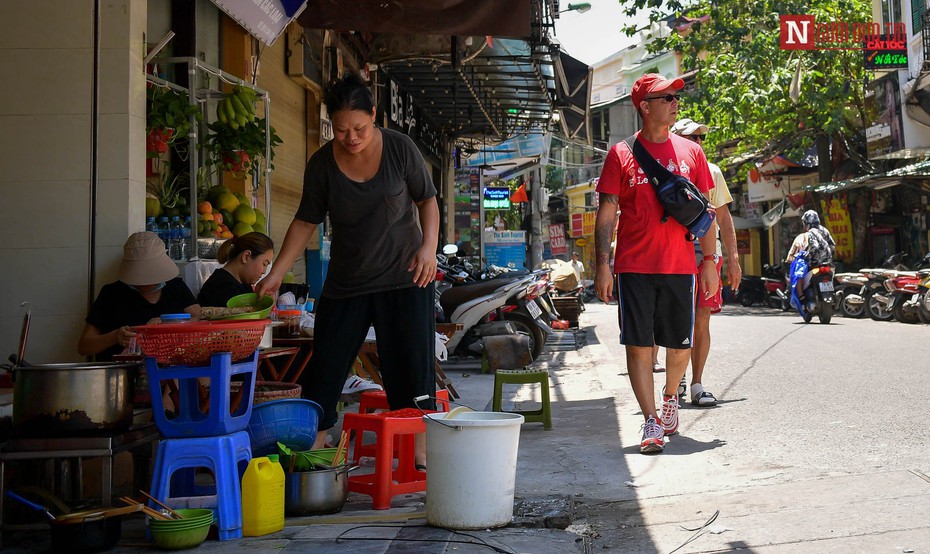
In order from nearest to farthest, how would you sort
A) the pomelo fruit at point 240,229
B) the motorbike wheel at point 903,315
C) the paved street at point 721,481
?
the paved street at point 721,481, the pomelo fruit at point 240,229, the motorbike wheel at point 903,315

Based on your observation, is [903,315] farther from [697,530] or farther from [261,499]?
[261,499]

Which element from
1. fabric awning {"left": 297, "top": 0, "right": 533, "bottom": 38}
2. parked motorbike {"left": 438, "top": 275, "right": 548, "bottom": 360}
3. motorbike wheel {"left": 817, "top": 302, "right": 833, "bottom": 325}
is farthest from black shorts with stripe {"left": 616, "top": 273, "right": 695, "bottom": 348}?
motorbike wheel {"left": 817, "top": 302, "right": 833, "bottom": 325}

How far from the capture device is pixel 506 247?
3016cm

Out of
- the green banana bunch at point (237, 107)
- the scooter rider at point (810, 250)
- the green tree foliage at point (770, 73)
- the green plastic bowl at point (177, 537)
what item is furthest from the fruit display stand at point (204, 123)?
the green tree foliage at point (770, 73)

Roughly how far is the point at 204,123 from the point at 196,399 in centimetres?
364

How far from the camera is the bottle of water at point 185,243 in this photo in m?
5.93

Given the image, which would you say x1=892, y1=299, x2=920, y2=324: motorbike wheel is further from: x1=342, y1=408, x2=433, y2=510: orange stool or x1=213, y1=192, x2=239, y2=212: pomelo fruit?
x1=342, y1=408, x2=433, y2=510: orange stool

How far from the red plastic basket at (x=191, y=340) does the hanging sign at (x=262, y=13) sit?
2956mm

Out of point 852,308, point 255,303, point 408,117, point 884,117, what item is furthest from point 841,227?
point 255,303

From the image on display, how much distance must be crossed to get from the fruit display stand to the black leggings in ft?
5.62

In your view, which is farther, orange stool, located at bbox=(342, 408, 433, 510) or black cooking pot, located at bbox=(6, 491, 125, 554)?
orange stool, located at bbox=(342, 408, 433, 510)

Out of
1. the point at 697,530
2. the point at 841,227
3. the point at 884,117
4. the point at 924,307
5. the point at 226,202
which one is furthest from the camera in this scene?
the point at 841,227

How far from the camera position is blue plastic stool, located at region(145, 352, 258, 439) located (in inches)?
143

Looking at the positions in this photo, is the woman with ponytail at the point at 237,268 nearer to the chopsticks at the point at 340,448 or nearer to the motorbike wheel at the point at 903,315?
the chopsticks at the point at 340,448
